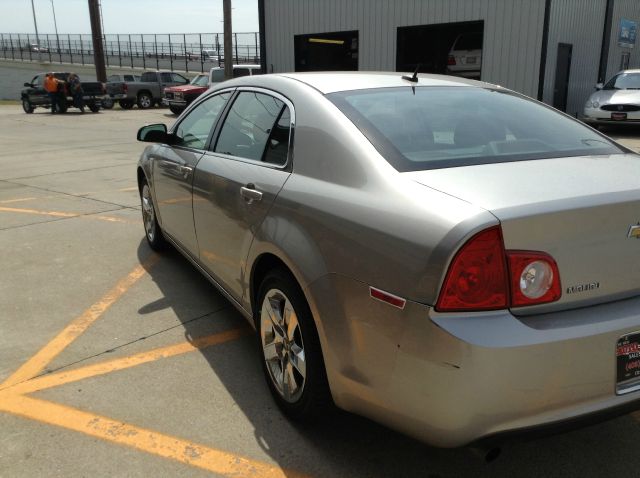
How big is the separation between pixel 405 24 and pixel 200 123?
15.5 meters

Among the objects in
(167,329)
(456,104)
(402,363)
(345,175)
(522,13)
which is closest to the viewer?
(402,363)

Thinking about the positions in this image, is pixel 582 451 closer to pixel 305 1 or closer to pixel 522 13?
pixel 522 13

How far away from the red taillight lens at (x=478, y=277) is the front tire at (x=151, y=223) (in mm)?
3729

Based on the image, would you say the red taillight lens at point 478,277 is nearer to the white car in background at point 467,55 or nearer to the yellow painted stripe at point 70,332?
the yellow painted stripe at point 70,332

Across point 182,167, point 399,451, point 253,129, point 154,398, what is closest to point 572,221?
point 399,451

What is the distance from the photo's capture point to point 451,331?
1848 mm

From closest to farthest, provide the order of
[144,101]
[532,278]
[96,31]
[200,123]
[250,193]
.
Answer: [532,278] < [250,193] < [200,123] < [144,101] < [96,31]

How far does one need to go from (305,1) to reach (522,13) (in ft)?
25.9

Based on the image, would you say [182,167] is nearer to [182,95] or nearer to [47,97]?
[182,95]

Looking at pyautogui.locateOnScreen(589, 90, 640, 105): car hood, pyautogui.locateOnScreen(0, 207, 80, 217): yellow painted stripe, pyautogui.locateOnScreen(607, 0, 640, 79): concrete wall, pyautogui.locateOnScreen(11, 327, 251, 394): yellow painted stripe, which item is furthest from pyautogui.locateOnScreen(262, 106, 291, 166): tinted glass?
pyautogui.locateOnScreen(607, 0, 640, 79): concrete wall

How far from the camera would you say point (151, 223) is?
5410 millimetres

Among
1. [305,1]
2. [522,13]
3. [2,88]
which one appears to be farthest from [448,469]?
[2,88]

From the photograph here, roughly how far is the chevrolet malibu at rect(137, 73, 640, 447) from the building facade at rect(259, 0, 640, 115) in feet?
46.1

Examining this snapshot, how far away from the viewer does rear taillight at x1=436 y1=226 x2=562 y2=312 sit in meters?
1.87
